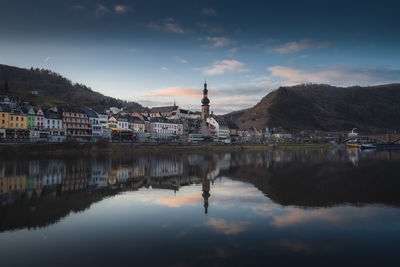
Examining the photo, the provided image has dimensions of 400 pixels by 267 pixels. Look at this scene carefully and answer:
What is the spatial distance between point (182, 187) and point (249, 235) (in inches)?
542

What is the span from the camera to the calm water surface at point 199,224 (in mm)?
10336

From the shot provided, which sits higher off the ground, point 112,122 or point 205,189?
point 112,122

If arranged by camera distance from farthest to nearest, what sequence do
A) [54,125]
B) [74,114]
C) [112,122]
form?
[112,122]
[74,114]
[54,125]

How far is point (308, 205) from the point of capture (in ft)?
58.7

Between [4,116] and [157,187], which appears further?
[4,116]

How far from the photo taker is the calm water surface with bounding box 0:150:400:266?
1034 cm

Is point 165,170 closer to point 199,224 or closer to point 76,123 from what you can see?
point 199,224

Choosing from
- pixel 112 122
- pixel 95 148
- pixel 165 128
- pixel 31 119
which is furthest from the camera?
pixel 165 128

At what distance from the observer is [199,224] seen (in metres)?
14.3

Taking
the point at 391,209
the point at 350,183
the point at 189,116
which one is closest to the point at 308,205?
the point at 391,209

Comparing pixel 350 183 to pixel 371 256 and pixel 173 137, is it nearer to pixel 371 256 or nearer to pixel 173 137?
pixel 371 256

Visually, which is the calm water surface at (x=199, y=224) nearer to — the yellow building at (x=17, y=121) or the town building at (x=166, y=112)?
the yellow building at (x=17, y=121)

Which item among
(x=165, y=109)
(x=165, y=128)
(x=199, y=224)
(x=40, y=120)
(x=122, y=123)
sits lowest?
(x=199, y=224)

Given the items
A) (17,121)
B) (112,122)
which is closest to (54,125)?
(17,121)
